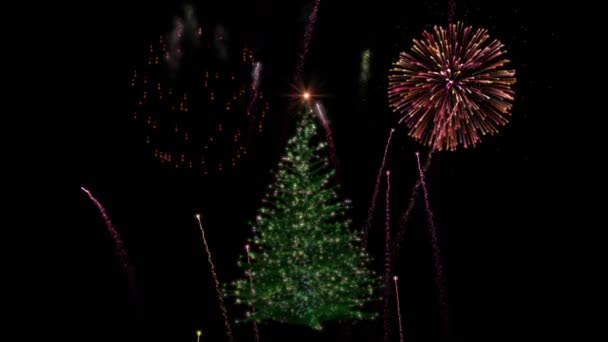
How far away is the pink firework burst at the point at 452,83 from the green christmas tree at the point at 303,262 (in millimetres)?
1510

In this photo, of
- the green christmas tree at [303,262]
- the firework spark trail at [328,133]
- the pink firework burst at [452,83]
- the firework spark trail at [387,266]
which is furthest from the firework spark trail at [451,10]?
the green christmas tree at [303,262]

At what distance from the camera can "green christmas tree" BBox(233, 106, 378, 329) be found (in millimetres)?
10383

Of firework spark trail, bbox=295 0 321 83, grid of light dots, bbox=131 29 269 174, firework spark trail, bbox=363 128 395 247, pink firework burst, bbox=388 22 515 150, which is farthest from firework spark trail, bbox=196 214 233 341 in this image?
pink firework burst, bbox=388 22 515 150

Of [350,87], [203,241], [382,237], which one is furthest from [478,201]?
[203,241]

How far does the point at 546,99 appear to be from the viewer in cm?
1279

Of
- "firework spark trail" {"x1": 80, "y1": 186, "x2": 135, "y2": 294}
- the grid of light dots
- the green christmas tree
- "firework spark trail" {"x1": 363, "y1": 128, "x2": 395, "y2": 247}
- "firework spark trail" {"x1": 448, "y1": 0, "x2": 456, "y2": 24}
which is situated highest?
"firework spark trail" {"x1": 448, "y1": 0, "x2": 456, "y2": 24}

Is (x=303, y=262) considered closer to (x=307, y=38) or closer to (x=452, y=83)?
(x=452, y=83)

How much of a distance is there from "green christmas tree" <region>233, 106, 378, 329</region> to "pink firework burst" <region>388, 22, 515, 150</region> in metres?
1.51

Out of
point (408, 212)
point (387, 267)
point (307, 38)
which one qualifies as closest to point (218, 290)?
point (387, 267)

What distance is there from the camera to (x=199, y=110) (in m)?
12.3

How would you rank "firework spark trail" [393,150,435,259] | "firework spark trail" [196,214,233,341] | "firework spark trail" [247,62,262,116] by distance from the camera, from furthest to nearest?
1. "firework spark trail" [196,214,233,341]
2. "firework spark trail" [393,150,435,259]
3. "firework spark trail" [247,62,262,116]

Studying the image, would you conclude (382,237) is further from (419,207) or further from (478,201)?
(478,201)

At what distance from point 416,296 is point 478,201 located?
2.04 meters

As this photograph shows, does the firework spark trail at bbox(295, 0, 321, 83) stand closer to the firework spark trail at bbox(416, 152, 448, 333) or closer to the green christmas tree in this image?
the green christmas tree
